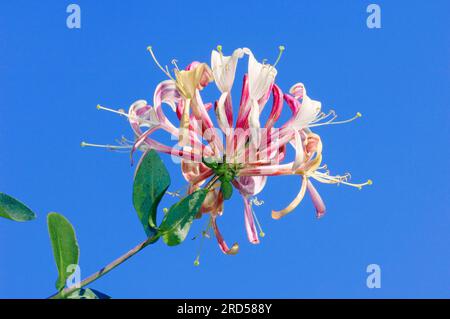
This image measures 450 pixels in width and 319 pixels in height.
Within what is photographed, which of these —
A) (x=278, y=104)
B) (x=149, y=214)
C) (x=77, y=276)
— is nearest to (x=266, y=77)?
(x=278, y=104)

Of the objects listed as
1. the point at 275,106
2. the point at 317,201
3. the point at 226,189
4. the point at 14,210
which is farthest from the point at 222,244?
the point at 14,210

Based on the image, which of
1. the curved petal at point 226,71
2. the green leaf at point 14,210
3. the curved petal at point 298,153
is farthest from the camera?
the curved petal at point 226,71

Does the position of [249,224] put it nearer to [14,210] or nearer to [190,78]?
[190,78]

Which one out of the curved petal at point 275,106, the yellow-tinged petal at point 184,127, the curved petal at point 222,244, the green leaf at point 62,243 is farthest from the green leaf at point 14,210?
the curved petal at point 275,106

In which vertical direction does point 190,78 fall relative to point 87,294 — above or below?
above

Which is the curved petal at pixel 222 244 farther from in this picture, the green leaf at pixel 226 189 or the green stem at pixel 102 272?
the green stem at pixel 102 272

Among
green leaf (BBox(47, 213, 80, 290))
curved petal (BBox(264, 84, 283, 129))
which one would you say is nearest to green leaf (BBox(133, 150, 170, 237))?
green leaf (BBox(47, 213, 80, 290))

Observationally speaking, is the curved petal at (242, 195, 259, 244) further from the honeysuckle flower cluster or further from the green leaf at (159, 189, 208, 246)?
the green leaf at (159, 189, 208, 246)
